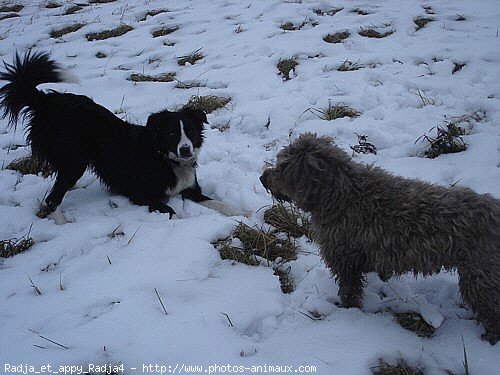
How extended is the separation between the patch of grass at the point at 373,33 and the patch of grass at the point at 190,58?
10.1 ft

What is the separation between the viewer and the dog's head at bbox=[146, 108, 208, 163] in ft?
14.6

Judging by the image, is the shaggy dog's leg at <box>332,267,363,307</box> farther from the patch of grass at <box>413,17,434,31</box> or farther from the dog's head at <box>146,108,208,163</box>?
the patch of grass at <box>413,17,434,31</box>

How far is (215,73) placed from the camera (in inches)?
267

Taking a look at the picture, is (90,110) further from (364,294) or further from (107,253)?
(364,294)

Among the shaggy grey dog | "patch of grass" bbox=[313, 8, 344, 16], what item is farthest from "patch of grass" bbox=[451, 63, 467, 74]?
the shaggy grey dog

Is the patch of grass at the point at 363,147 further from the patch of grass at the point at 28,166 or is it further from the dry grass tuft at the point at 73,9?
the dry grass tuft at the point at 73,9

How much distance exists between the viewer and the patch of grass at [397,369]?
228cm

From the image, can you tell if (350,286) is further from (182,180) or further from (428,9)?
(428,9)

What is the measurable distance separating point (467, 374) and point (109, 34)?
31.0 ft

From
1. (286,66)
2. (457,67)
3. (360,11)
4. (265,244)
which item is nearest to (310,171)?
(265,244)

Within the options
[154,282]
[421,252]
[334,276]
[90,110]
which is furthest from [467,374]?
[90,110]

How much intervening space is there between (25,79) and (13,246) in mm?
1780

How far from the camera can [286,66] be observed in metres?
6.47

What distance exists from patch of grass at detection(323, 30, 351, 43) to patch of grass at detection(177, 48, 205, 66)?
2.39 meters
